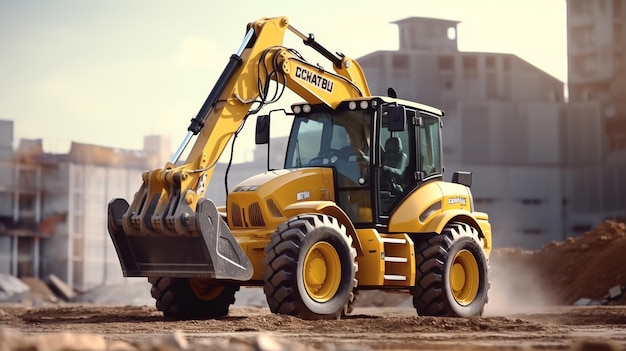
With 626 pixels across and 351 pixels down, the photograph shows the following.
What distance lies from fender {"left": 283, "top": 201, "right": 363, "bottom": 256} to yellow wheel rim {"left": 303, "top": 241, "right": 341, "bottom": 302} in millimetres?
546

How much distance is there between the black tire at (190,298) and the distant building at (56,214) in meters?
42.3

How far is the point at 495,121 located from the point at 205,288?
47788mm

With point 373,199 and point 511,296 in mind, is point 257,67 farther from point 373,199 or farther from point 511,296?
point 511,296

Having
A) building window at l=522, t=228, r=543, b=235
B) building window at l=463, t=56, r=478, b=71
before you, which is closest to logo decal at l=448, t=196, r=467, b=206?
building window at l=522, t=228, r=543, b=235

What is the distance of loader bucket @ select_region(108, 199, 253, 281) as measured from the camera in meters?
12.8

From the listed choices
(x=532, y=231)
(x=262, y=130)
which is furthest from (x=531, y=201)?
(x=262, y=130)

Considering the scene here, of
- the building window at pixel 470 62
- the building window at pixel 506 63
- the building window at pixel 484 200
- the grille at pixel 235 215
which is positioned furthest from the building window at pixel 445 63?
the grille at pixel 235 215

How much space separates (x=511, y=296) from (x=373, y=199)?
18187 millimetres

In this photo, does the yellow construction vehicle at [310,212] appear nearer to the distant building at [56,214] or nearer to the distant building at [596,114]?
the distant building at [56,214]

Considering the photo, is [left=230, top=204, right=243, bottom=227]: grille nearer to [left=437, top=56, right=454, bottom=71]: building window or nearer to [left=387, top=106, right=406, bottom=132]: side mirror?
[left=387, top=106, right=406, bottom=132]: side mirror

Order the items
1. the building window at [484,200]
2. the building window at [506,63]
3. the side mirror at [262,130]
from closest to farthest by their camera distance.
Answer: the side mirror at [262,130] < the building window at [484,200] < the building window at [506,63]

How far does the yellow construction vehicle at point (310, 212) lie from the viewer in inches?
513

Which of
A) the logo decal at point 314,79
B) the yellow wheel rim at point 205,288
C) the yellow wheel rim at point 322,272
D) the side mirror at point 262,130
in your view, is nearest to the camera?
the yellow wheel rim at point 322,272

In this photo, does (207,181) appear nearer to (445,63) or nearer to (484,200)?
(484,200)
